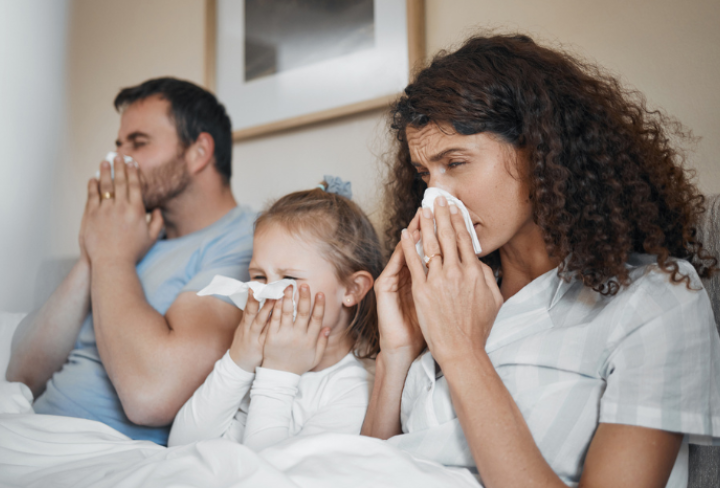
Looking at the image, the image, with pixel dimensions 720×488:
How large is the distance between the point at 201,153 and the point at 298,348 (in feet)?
3.03

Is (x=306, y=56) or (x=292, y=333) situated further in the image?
(x=306, y=56)

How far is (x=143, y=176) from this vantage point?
167 centimetres

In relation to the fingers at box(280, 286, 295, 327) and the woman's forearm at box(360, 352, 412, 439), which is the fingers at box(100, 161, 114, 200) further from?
the woman's forearm at box(360, 352, 412, 439)

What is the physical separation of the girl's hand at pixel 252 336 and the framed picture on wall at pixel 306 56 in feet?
2.68

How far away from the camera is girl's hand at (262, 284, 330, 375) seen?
1120 millimetres

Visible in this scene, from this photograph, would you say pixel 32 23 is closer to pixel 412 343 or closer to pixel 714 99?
pixel 412 343

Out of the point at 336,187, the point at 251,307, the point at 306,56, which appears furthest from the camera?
the point at 306,56

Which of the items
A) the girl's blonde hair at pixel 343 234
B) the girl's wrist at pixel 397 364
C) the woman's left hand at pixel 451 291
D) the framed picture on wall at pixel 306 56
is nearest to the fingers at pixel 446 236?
the woman's left hand at pixel 451 291

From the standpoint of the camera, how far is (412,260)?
3.13ft

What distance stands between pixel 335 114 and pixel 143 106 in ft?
2.08

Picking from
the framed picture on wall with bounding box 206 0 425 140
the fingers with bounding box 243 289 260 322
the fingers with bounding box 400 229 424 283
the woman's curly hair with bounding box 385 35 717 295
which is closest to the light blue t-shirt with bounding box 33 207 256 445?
the fingers with bounding box 243 289 260 322

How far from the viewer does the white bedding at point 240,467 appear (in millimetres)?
697

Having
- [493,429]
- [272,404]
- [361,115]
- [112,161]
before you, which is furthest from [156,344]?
[361,115]

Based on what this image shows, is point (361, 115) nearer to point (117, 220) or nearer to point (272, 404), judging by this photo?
point (117, 220)
